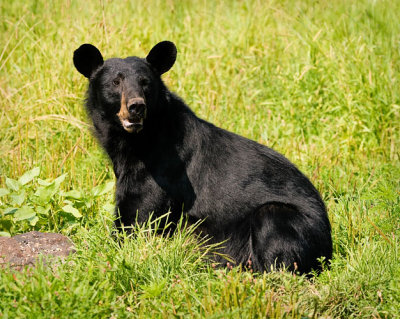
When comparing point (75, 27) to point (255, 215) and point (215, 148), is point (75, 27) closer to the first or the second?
point (215, 148)

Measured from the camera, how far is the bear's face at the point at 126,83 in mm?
4094

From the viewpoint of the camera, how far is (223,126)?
6.48 meters

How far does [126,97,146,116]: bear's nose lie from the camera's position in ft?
13.1

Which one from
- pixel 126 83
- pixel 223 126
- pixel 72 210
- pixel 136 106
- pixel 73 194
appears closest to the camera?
pixel 136 106

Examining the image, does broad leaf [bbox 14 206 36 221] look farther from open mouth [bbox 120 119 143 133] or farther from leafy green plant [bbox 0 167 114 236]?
open mouth [bbox 120 119 143 133]

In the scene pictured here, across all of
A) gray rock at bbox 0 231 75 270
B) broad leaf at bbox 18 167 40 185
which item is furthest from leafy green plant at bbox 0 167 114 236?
gray rock at bbox 0 231 75 270

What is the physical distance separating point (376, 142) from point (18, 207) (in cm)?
413

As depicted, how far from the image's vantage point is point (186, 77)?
6.93 metres

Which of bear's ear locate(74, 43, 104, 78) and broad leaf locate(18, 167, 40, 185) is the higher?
bear's ear locate(74, 43, 104, 78)

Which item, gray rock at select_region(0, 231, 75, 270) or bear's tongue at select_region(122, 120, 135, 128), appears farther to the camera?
bear's tongue at select_region(122, 120, 135, 128)

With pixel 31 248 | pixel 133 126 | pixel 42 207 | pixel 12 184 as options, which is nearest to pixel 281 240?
pixel 133 126

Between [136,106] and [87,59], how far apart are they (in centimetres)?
82

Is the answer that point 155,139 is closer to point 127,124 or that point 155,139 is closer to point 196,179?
point 127,124

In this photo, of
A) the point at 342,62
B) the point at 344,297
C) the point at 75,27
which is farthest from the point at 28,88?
the point at 344,297
